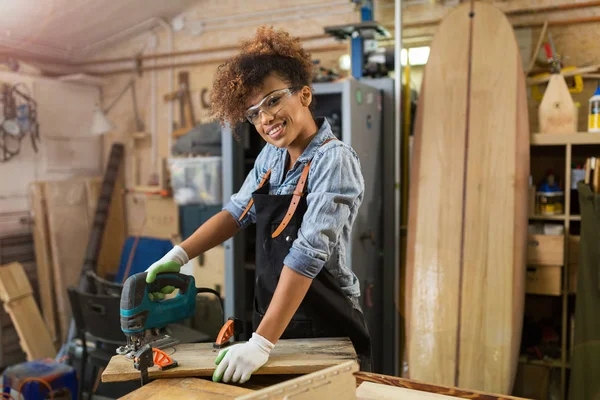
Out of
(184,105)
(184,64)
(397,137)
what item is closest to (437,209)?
(397,137)

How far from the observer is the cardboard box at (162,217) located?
4.01 meters

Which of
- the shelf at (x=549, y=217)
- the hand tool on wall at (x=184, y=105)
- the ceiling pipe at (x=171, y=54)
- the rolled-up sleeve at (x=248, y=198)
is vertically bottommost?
the shelf at (x=549, y=217)

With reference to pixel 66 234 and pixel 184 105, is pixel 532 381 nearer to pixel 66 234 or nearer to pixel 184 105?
pixel 184 105

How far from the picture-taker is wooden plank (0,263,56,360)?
3562 mm

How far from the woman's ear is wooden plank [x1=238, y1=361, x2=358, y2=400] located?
75 cm

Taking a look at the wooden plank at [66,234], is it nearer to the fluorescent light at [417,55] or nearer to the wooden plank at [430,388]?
the fluorescent light at [417,55]

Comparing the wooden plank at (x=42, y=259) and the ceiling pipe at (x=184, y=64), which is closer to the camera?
the ceiling pipe at (x=184, y=64)

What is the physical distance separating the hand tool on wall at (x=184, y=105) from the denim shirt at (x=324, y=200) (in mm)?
2800

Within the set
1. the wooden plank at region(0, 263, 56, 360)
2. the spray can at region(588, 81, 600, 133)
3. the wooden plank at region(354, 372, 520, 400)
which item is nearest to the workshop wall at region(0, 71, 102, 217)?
the wooden plank at region(0, 263, 56, 360)

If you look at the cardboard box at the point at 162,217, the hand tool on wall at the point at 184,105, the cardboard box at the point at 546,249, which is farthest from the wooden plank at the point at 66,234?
the cardboard box at the point at 546,249

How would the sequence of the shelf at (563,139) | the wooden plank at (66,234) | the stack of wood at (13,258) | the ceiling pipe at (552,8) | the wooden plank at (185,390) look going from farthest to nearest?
the wooden plank at (66,234) < the stack of wood at (13,258) < the ceiling pipe at (552,8) < the shelf at (563,139) < the wooden plank at (185,390)

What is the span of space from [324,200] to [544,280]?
1853 mm

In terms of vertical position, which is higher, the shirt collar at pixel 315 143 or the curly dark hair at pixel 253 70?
the curly dark hair at pixel 253 70

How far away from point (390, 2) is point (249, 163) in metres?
1.50
